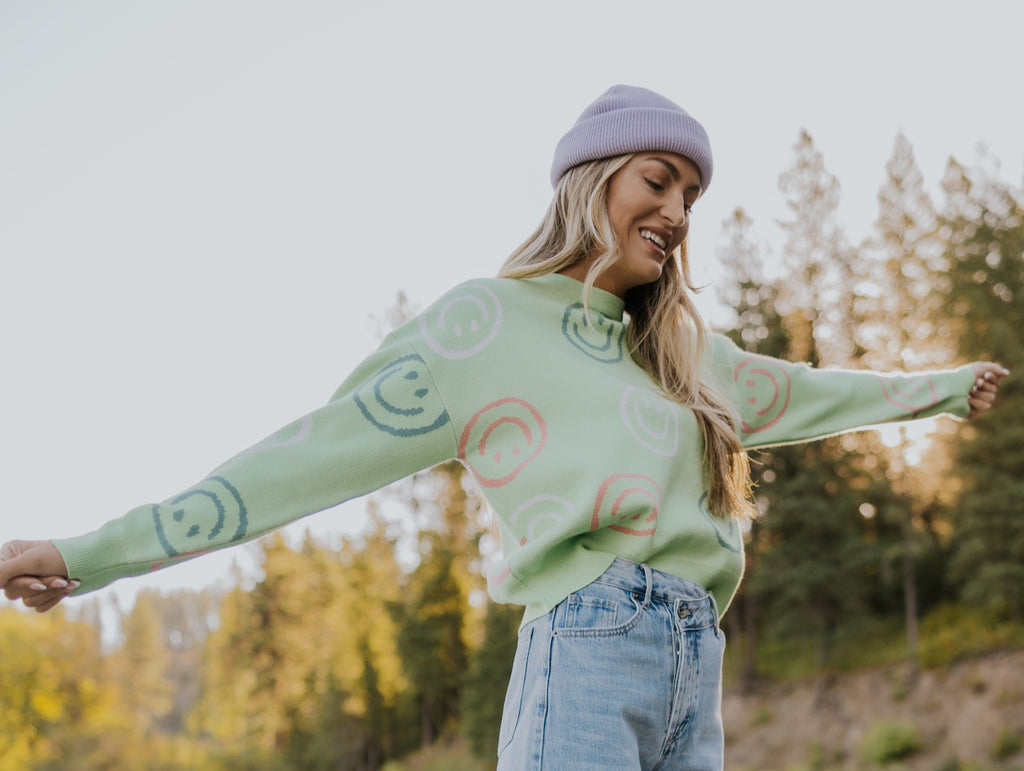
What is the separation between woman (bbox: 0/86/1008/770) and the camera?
66.3 inches

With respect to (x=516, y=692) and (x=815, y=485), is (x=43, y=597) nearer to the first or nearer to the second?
(x=516, y=692)

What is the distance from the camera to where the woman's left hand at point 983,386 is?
2.53 meters

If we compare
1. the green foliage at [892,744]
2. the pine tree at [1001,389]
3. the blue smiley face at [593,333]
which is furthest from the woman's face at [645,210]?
the pine tree at [1001,389]

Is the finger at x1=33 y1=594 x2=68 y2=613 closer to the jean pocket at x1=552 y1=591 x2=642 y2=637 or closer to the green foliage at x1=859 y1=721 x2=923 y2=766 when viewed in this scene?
the jean pocket at x1=552 y1=591 x2=642 y2=637

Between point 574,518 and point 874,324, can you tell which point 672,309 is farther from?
point 874,324

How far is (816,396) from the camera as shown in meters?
2.43

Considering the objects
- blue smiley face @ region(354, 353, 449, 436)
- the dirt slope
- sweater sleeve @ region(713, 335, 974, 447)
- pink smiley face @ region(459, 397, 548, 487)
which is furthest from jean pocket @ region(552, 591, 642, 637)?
the dirt slope

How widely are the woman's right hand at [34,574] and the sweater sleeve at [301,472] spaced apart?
19mm

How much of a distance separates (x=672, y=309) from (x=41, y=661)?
44425 millimetres

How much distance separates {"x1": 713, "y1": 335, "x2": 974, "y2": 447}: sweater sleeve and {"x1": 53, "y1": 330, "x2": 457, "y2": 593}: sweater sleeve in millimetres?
834

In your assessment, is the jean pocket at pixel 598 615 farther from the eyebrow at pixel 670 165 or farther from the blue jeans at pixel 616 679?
the eyebrow at pixel 670 165

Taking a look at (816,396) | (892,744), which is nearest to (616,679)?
(816,396)

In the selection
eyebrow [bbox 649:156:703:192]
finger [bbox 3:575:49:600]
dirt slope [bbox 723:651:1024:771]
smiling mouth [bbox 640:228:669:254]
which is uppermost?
eyebrow [bbox 649:156:703:192]

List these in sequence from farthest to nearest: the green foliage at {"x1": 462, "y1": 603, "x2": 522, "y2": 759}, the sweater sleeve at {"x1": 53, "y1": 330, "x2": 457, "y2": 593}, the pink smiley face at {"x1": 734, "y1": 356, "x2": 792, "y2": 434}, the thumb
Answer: the green foliage at {"x1": 462, "y1": 603, "x2": 522, "y2": 759} → the pink smiley face at {"x1": 734, "y1": 356, "x2": 792, "y2": 434} → the sweater sleeve at {"x1": 53, "y1": 330, "x2": 457, "y2": 593} → the thumb
